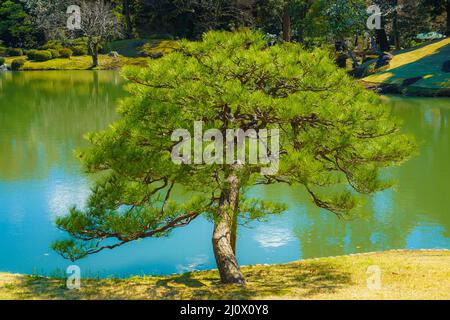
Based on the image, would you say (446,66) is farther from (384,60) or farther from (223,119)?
(223,119)

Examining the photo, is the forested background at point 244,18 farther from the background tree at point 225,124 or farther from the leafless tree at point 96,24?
the background tree at point 225,124

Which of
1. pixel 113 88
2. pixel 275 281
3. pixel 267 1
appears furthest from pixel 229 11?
pixel 275 281

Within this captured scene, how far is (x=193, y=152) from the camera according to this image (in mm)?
8055

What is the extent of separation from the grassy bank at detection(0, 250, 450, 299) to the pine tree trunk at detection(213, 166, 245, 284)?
0.72 ft

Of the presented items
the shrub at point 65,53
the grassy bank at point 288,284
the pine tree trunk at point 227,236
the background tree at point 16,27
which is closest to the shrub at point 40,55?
the shrub at point 65,53

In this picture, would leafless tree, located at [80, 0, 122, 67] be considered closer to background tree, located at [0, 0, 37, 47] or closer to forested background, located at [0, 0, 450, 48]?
forested background, located at [0, 0, 450, 48]

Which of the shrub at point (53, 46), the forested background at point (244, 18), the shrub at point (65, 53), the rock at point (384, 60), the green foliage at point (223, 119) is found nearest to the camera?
the green foliage at point (223, 119)

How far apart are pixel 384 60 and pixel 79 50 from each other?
3427 cm

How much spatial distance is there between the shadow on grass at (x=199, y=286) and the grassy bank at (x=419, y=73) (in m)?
32.2

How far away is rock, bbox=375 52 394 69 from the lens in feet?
146

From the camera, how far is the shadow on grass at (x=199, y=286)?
25.2ft

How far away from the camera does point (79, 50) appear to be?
64.6m

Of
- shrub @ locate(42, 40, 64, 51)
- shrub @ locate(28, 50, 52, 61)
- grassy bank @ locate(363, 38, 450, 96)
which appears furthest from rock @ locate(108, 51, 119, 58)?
grassy bank @ locate(363, 38, 450, 96)

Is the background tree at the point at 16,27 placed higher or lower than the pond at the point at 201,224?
higher
